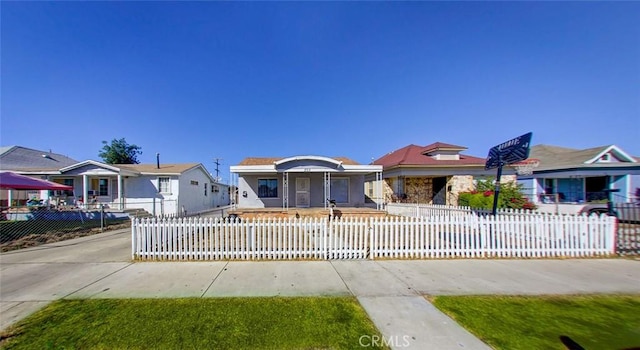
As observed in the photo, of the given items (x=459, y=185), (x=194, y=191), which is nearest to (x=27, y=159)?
(x=194, y=191)

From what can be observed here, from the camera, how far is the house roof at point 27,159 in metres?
A: 23.4

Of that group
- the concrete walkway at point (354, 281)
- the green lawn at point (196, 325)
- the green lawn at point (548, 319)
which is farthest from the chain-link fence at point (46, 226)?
the green lawn at point (548, 319)

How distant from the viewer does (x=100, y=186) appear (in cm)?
1961

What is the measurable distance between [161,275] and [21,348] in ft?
7.96

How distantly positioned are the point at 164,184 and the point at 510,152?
A: 886 inches

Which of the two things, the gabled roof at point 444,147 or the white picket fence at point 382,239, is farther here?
the gabled roof at point 444,147

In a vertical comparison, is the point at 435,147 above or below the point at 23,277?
above

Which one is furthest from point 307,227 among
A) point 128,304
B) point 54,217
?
point 54,217

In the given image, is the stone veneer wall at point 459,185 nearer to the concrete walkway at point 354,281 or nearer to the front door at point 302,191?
the front door at point 302,191

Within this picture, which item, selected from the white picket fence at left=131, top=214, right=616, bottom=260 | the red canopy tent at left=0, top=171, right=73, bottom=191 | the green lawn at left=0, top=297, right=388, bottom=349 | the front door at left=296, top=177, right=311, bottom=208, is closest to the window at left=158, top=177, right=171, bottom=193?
the red canopy tent at left=0, top=171, right=73, bottom=191

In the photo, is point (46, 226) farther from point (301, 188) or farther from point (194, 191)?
point (301, 188)

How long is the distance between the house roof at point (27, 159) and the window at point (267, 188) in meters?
21.6

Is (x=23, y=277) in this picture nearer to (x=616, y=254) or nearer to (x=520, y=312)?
(x=520, y=312)

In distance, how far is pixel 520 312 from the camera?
364cm
